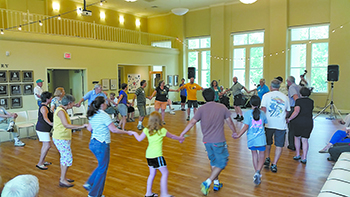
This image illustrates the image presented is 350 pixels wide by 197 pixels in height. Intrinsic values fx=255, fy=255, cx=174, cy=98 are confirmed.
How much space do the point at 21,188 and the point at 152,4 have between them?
13.8 metres

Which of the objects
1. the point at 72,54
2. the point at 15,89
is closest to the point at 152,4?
the point at 72,54

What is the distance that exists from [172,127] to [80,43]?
5.30 m

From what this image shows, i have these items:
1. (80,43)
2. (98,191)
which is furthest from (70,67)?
(98,191)

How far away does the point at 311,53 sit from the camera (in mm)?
11727

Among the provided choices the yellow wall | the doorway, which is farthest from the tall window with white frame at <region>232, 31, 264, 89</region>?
the doorway

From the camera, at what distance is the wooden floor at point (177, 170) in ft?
11.7

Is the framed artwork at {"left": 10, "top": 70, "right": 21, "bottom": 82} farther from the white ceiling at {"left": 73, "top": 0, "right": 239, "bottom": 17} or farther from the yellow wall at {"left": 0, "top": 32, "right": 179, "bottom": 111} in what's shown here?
the white ceiling at {"left": 73, "top": 0, "right": 239, "bottom": 17}

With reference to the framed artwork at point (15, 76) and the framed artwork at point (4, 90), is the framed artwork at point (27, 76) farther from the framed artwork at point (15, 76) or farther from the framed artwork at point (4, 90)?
the framed artwork at point (4, 90)

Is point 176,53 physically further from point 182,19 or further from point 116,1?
point 116,1

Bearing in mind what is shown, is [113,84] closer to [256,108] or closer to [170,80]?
[170,80]

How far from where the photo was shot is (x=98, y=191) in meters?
3.13

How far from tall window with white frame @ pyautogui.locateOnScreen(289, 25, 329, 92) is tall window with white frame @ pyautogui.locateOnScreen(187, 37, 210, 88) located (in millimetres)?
4606

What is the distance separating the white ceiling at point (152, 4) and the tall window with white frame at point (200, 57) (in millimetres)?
1966

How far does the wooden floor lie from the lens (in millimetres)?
3568
